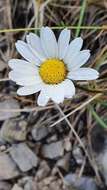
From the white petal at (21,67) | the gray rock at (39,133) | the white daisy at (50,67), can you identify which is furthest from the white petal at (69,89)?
the gray rock at (39,133)

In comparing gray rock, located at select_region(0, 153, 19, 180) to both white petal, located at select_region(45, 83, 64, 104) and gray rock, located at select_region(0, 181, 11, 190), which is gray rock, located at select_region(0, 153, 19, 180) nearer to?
gray rock, located at select_region(0, 181, 11, 190)

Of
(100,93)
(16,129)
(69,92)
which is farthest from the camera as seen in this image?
(16,129)

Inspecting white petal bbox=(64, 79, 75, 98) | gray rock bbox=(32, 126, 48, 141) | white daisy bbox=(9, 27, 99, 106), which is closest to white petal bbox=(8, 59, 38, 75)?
white daisy bbox=(9, 27, 99, 106)

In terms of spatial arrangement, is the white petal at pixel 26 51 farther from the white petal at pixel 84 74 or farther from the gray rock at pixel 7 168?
the gray rock at pixel 7 168

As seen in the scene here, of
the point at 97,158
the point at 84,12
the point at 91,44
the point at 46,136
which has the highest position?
the point at 84,12

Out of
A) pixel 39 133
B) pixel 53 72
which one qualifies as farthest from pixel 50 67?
pixel 39 133

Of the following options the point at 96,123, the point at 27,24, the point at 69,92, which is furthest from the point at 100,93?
the point at 27,24

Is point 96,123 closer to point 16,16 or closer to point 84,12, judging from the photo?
point 84,12
